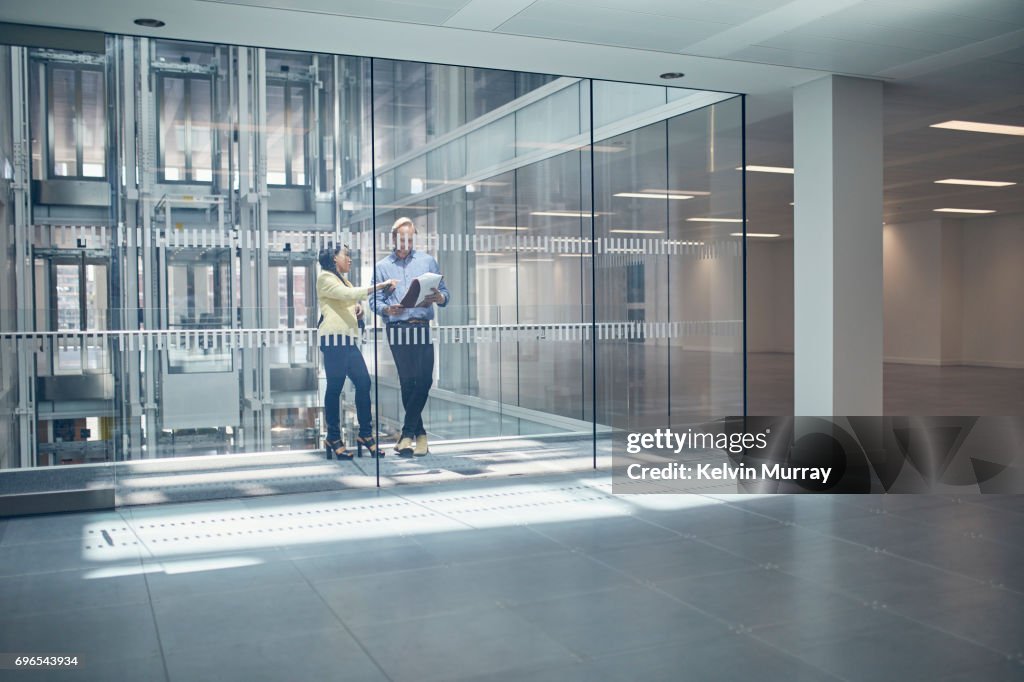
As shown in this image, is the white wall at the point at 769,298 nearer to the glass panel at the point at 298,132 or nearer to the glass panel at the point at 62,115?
the glass panel at the point at 298,132

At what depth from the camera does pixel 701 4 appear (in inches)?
260

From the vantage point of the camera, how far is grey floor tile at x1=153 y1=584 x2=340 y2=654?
4.68 metres

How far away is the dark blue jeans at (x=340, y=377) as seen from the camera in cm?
841

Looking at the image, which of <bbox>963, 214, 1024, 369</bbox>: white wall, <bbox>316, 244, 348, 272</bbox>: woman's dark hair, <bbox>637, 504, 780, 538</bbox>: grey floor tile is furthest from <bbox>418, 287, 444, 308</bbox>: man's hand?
<bbox>963, 214, 1024, 369</bbox>: white wall

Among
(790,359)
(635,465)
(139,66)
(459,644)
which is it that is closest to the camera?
(459,644)

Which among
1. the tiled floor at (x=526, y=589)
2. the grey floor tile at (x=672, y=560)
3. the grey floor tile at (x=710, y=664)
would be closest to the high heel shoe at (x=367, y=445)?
the tiled floor at (x=526, y=589)

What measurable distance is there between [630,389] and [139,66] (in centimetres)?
570

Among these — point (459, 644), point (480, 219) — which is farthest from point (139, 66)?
point (459, 644)

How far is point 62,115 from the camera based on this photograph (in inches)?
294

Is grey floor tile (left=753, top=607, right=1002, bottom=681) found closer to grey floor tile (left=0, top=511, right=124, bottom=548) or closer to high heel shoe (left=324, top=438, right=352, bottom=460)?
high heel shoe (left=324, top=438, right=352, bottom=460)

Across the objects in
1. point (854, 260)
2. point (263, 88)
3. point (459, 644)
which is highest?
point (263, 88)

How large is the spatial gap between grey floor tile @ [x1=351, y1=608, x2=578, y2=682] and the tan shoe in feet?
12.7

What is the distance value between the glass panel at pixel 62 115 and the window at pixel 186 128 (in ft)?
2.19

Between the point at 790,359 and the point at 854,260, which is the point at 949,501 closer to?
the point at 854,260
